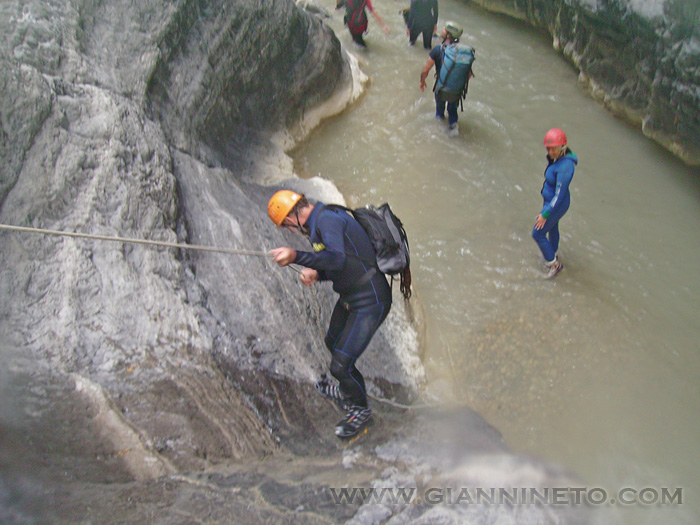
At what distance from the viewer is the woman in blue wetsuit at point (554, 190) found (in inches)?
180

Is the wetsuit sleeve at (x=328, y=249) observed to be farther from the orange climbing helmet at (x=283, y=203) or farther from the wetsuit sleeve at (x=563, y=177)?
the wetsuit sleeve at (x=563, y=177)

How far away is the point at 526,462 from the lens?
12.4 feet

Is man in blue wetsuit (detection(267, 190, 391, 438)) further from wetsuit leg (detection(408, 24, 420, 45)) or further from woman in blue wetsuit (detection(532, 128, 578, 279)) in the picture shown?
wetsuit leg (detection(408, 24, 420, 45))

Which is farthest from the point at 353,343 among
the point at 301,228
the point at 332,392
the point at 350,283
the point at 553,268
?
the point at 553,268

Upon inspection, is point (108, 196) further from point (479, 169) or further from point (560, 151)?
point (479, 169)

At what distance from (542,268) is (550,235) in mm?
411

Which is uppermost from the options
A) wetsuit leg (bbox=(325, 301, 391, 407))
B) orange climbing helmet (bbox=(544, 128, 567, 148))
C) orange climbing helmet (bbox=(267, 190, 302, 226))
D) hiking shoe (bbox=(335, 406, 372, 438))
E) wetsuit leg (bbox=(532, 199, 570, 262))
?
orange climbing helmet (bbox=(544, 128, 567, 148))

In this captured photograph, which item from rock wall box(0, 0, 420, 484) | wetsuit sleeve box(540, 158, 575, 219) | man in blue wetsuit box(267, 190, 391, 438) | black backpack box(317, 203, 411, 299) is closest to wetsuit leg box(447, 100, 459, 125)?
wetsuit sleeve box(540, 158, 575, 219)

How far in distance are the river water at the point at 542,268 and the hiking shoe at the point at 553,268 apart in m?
0.12

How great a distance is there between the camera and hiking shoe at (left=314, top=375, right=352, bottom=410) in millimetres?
3928

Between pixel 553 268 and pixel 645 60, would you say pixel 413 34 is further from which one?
pixel 553 268

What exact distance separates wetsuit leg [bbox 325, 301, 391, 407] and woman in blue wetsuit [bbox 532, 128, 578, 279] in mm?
2240

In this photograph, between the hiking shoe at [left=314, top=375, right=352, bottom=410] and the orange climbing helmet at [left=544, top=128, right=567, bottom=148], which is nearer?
the hiking shoe at [left=314, top=375, right=352, bottom=410]

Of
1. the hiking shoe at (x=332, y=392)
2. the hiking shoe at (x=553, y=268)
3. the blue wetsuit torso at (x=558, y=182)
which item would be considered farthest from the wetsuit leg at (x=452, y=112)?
the hiking shoe at (x=332, y=392)
